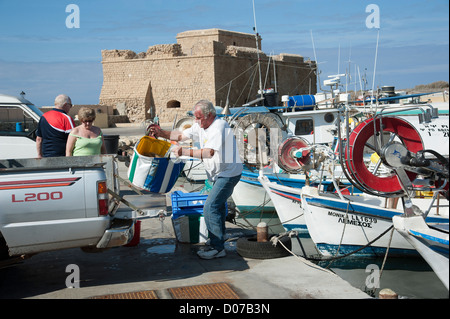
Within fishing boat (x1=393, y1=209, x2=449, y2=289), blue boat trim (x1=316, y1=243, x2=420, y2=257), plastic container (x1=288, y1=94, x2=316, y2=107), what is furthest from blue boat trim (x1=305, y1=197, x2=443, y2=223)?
plastic container (x1=288, y1=94, x2=316, y2=107)

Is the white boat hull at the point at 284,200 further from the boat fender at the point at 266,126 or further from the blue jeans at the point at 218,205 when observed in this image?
the blue jeans at the point at 218,205

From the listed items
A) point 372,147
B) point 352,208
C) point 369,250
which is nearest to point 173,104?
point 369,250

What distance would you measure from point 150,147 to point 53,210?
2.35 metres

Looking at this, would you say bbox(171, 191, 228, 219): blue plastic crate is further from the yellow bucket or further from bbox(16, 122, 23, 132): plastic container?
bbox(16, 122, 23, 132): plastic container

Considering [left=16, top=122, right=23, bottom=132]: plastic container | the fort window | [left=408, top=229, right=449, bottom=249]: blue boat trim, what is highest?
the fort window

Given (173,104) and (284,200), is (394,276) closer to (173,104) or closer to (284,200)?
(284,200)

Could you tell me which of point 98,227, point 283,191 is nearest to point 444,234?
point 98,227

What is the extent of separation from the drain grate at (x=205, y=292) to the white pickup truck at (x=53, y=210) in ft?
2.63

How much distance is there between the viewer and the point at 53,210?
4992 mm

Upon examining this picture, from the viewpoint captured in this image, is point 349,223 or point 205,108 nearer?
point 205,108

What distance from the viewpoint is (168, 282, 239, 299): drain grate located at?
496cm

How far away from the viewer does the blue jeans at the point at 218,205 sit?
604 centimetres

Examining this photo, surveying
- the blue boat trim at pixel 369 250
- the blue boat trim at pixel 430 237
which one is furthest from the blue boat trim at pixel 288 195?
the blue boat trim at pixel 430 237
